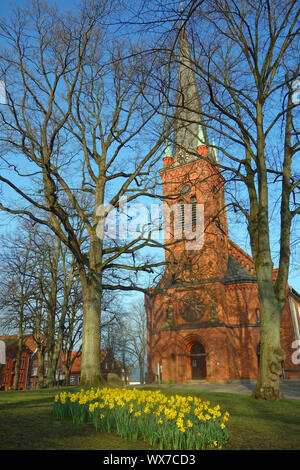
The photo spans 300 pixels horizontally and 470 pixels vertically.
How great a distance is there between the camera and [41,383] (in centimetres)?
2289

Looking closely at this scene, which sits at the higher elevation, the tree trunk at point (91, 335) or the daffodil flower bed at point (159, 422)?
the tree trunk at point (91, 335)

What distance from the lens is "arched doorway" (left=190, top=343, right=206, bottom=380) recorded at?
27659 mm

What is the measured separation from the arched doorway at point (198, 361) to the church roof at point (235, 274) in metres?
6.10

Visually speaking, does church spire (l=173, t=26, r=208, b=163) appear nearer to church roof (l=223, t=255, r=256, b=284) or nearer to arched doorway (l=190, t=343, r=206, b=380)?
church roof (l=223, t=255, r=256, b=284)

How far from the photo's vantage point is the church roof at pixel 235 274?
96.4ft

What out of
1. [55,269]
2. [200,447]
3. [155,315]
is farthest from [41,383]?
[200,447]

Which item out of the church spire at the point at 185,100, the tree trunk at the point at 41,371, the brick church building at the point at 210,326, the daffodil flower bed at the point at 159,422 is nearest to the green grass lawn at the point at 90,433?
the daffodil flower bed at the point at 159,422

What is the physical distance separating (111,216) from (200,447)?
456 inches

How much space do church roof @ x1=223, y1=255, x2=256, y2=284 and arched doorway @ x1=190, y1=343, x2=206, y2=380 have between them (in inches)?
240

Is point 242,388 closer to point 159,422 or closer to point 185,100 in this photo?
point 185,100

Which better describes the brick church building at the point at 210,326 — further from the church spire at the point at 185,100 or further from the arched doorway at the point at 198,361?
the church spire at the point at 185,100

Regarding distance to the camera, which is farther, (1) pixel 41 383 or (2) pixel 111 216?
(1) pixel 41 383

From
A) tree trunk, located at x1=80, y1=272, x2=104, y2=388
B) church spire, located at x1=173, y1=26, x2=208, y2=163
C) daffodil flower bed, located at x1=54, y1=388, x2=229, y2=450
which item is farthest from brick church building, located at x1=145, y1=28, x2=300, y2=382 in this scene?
daffodil flower bed, located at x1=54, y1=388, x2=229, y2=450

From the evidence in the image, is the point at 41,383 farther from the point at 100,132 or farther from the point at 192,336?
the point at 100,132
